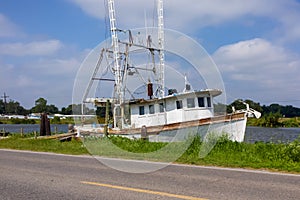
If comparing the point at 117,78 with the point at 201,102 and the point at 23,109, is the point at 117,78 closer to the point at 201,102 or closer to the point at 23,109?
the point at 201,102

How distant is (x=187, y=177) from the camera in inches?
360

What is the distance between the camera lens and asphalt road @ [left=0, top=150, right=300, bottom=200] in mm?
7016

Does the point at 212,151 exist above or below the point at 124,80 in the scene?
below

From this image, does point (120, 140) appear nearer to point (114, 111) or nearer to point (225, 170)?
point (114, 111)

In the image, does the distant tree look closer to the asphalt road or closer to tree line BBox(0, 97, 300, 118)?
tree line BBox(0, 97, 300, 118)

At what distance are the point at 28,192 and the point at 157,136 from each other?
17818 millimetres

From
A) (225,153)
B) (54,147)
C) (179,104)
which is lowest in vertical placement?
(225,153)

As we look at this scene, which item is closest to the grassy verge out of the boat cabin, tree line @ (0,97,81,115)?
the boat cabin

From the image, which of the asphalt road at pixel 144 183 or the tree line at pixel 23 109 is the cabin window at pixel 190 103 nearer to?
the asphalt road at pixel 144 183

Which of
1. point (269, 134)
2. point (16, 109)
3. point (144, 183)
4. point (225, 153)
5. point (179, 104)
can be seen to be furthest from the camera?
point (16, 109)

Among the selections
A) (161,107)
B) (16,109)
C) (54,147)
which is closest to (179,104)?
(161,107)

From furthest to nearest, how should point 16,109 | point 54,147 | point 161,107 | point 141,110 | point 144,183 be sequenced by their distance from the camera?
point 16,109, point 141,110, point 161,107, point 54,147, point 144,183

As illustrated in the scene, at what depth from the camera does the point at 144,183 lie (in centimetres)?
827

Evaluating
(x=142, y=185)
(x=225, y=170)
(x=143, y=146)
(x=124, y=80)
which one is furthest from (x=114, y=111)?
(x=142, y=185)
